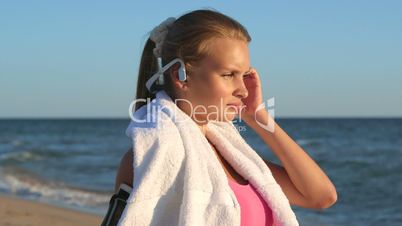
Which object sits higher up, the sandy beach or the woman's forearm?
the woman's forearm

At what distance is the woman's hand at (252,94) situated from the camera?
248 centimetres

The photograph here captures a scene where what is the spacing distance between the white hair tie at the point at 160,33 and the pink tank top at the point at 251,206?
0.50 m

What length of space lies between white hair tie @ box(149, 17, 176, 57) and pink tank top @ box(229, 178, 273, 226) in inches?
19.5

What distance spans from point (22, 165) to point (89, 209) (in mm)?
10361

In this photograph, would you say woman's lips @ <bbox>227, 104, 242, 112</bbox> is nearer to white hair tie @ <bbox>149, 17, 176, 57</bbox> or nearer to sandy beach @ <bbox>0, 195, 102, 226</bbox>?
white hair tie @ <bbox>149, 17, 176, 57</bbox>

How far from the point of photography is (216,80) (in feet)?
7.14

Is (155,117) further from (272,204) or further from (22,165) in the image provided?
(22,165)

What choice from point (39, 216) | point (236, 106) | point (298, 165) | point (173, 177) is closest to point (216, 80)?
point (236, 106)

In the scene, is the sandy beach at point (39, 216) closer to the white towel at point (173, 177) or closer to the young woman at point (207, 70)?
the young woman at point (207, 70)

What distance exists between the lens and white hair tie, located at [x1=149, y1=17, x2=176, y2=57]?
2.26m

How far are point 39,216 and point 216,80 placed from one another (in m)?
7.31

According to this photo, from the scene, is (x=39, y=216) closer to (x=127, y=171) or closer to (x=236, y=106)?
(x=236, y=106)

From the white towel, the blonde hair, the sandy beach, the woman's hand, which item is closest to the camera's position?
the white towel

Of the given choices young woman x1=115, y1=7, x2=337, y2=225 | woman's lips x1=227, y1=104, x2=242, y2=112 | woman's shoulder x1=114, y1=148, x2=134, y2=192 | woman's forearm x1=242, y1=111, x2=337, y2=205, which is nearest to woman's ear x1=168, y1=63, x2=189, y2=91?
young woman x1=115, y1=7, x2=337, y2=225
